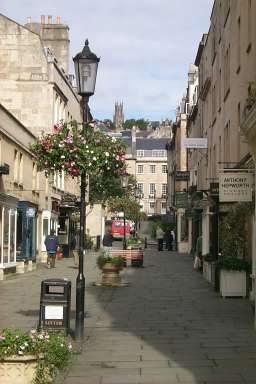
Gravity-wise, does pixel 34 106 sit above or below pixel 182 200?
above

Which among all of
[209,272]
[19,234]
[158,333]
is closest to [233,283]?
[209,272]

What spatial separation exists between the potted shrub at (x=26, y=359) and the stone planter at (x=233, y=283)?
10.8 m

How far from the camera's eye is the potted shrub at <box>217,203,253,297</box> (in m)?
17.7

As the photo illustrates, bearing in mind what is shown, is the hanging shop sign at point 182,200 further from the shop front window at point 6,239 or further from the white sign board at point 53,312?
the white sign board at point 53,312

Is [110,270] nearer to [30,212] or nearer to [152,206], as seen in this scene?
[30,212]

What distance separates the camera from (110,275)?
70.7 feet

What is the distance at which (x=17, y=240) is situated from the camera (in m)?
30.9

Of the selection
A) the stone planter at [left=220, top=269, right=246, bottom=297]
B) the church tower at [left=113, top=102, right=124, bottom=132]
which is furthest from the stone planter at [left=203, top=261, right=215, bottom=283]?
the church tower at [left=113, top=102, right=124, bottom=132]

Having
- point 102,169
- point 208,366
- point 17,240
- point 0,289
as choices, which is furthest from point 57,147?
point 17,240

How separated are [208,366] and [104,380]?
60.6 inches

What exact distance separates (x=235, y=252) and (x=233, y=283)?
1.83 metres

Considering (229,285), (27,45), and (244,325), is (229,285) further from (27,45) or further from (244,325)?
(27,45)

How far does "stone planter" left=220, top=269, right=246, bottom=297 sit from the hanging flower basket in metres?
6.16

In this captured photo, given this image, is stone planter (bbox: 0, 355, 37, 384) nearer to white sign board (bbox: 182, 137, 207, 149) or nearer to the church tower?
white sign board (bbox: 182, 137, 207, 149)
